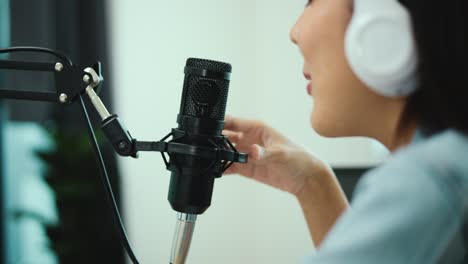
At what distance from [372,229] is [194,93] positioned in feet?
1.24

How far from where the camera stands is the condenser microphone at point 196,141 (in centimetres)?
79

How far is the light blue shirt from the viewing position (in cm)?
47

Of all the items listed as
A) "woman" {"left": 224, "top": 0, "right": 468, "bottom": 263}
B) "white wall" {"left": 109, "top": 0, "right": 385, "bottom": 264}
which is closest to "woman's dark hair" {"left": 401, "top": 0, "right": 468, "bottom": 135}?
"woman" {"left": 224, "top": 0, "right": 468, "bottom": 263}

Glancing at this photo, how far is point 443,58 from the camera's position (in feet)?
1.69

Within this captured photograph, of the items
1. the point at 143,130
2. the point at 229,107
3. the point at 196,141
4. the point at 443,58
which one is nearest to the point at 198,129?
the point at 196,141

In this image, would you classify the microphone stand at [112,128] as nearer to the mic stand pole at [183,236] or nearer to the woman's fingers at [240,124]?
the mic stand pole at [183,236]

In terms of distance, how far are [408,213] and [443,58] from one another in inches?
5.3

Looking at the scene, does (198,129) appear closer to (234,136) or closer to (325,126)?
(325,126)

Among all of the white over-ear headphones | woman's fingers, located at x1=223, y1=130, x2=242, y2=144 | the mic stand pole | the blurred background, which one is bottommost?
the blurred background

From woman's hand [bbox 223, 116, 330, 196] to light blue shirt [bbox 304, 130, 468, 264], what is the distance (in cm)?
53

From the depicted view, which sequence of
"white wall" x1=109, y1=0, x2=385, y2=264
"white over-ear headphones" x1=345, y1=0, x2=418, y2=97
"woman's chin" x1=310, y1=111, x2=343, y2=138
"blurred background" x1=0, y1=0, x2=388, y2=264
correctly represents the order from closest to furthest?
"white over-ear headphones" x1=345, y1=0, x2=418, y2=97
"woman's chin" x1=310, y1=111, x2=343, y2=138
"blurred background" x1=0, y1=0, x2=388, y2=264
"white wall" x1=109, y1=0, x2=385, y2=264

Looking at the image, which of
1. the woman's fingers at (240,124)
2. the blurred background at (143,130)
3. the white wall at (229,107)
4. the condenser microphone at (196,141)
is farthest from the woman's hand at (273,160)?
the white wall at (229,107)

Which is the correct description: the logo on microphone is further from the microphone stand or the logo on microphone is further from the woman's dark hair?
the woman's dark hair

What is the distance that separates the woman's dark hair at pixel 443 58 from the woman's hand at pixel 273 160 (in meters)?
0.50
